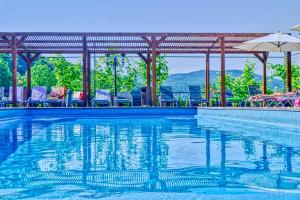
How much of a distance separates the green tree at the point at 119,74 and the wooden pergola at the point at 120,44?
4379 mm

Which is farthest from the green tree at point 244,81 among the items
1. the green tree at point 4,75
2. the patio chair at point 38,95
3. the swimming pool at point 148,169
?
the swimming pool at point 148,169

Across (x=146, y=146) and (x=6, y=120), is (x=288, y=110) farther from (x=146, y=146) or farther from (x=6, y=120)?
(x=6, y=120)

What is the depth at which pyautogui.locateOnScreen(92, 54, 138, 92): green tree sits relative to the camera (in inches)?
733

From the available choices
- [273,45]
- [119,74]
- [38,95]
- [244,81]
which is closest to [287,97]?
[273,45]

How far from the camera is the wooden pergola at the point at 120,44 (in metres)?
12.1

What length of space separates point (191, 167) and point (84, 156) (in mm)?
1085

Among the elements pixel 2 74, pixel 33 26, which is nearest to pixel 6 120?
pixel 33 26

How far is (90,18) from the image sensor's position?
58.8ft

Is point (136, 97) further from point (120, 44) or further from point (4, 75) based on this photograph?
point (4, 75)

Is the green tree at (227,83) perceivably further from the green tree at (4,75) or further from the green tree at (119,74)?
the green tree at (4,75)

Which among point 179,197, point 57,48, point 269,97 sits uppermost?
point 57,48

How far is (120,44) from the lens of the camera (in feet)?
42.2

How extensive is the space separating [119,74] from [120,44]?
595cm

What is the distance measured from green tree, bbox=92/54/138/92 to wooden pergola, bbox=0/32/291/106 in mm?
4379
